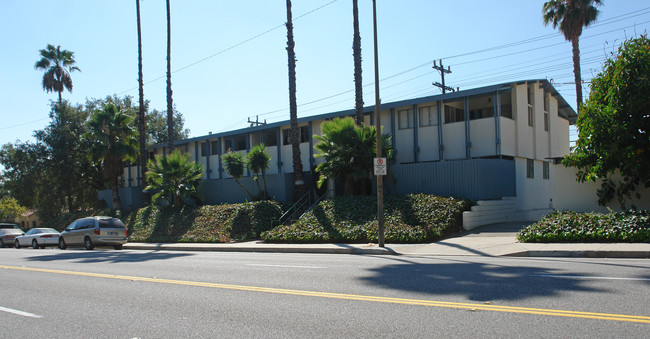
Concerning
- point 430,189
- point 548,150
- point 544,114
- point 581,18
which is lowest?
point 430,189

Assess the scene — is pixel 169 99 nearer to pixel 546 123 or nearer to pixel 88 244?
pixel 88 244

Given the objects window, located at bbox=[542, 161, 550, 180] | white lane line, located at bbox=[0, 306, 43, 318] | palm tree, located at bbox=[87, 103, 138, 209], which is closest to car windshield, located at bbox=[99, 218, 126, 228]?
palm tree, located at bbox=[87, 103, 138, 209]

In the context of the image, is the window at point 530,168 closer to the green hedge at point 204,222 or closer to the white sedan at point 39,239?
the green hedge at point 204,222

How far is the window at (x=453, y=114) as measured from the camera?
994 inches

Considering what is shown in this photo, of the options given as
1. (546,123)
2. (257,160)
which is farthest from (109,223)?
(546,123)

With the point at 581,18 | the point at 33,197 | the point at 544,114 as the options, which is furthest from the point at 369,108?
the point at 33,197

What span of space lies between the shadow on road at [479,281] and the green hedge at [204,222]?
45.5ft

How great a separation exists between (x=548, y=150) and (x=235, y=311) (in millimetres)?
24469

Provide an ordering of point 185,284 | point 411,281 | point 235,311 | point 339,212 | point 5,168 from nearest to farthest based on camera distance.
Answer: point 235,311 < point 411,281 < point 185,284 < point 339,212 < point 5,168

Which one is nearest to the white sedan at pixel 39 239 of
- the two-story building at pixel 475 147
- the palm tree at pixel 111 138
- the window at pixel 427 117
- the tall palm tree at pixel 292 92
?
the palm tree at pixel 111 138

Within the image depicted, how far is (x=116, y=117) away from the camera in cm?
3488

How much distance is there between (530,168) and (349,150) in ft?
32.8

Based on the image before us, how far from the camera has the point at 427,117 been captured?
25188mm

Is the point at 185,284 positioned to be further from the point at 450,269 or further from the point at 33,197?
the point at 33,197
